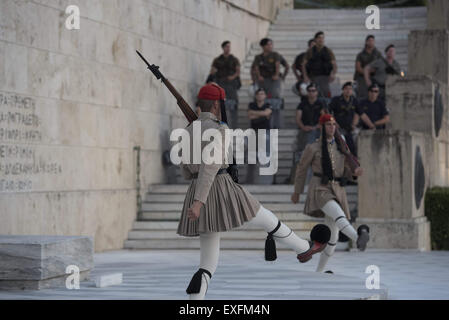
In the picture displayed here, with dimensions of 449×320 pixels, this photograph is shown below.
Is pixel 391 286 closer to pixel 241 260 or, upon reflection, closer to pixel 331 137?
pixel 331 137

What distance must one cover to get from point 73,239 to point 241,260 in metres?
4.50

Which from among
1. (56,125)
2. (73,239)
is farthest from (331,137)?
(56,125)

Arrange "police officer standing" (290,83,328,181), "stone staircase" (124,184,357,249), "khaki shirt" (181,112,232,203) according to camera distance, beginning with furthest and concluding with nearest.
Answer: "police officer standing" (290,83,328,181)
"stone staircase" (124,184,357,249)
"khaki shirt" (181,112,232,203)

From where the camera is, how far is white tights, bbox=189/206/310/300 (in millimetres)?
9156

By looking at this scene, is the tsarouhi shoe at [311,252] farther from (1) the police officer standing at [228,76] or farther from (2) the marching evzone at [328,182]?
(1) the police officer standing at [228,76]

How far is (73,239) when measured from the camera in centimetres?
1151

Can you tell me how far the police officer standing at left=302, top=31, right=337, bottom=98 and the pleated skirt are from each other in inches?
479

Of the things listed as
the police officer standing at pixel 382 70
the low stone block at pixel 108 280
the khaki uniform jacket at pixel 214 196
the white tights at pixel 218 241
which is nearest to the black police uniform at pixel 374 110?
the police officer standing at pixel 382 70

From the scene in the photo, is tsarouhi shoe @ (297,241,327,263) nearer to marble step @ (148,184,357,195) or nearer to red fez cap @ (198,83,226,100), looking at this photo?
red fez cap @ (198,83,226,100)

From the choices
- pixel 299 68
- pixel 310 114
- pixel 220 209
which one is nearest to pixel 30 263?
pixel 220 209

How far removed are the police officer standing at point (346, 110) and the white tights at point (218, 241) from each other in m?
8.89

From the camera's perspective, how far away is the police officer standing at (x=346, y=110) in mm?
19125

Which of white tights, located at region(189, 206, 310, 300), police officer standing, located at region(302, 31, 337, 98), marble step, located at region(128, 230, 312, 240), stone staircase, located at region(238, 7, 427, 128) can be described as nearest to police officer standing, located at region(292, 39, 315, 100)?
police officer standing, located at region(302, 31, 337, 98)

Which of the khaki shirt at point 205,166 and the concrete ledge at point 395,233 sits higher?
the khaki shirt at point 205,166
